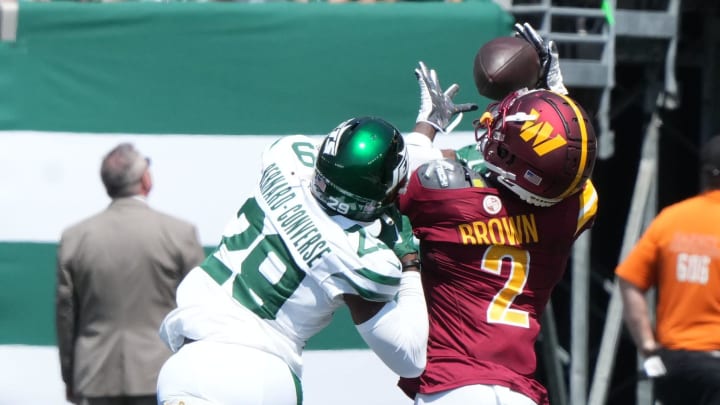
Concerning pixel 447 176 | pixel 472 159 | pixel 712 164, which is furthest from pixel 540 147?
pixel 712 164

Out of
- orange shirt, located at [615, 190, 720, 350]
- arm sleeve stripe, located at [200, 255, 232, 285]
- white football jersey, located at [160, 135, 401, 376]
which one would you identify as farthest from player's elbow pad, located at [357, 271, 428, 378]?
orange shirt, located at [615, 190, 720, 350]

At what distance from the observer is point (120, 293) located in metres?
5.30

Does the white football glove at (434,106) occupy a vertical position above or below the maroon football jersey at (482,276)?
above

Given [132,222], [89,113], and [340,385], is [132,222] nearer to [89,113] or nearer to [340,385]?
[89,113]

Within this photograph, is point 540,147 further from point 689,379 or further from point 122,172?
point 122,172

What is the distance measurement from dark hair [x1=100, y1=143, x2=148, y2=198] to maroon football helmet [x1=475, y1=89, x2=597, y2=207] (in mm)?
2163

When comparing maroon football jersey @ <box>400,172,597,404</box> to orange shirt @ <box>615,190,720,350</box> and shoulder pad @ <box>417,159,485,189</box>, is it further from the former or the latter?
orange shirt @ <box>615,190,720,350</box>

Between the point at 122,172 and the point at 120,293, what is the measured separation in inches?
20.8

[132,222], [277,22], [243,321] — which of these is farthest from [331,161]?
[277,22]

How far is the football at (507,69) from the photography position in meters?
4.19

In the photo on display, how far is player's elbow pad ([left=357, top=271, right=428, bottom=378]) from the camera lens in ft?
11.1

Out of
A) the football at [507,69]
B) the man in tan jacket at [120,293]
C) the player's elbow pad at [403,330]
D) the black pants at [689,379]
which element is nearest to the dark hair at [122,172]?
the man in tan jacket at [120,293]

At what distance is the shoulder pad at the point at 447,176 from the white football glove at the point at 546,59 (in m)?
0.49

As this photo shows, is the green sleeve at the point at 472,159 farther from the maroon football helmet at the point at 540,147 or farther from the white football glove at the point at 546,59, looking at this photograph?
the white football glove at the point at 546,59
